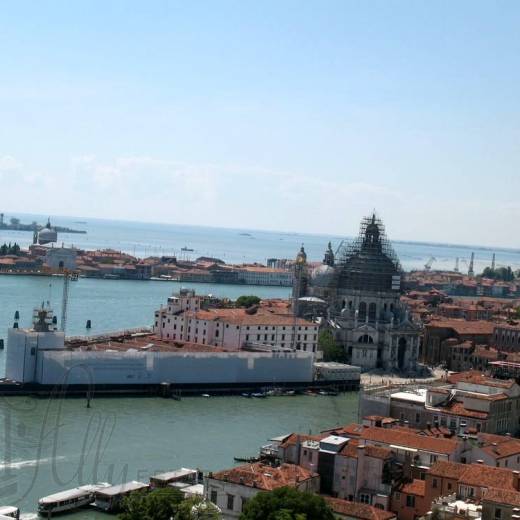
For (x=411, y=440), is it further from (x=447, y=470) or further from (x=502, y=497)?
(x=502, y=497)

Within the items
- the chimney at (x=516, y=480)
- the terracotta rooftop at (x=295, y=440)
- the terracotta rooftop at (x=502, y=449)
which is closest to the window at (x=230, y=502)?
the terracotta rooftop at (x=295, y=440)

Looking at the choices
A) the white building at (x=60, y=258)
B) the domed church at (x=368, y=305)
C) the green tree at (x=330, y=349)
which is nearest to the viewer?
the green tree at (x=330, y=349)

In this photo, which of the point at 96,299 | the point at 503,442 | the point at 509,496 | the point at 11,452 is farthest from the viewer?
the point at 96,299

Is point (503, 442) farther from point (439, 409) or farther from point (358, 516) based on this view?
point (358, 516)

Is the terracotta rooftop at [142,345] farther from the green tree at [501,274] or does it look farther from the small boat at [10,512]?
the green tree at [501,274]

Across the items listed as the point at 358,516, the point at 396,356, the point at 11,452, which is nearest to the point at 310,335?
the point at 396,356

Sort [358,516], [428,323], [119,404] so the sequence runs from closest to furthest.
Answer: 1. [358,516]
2. [119,404]
3. [428,323]
